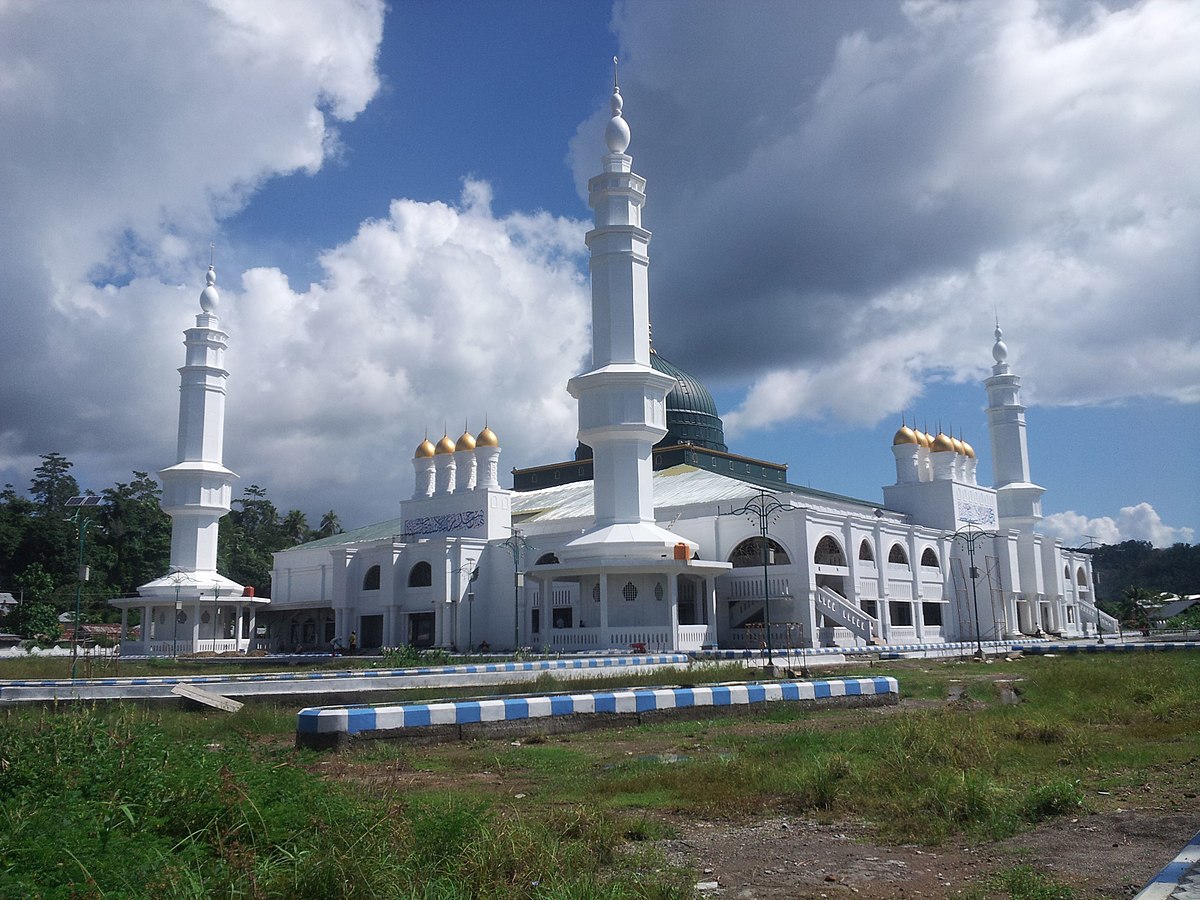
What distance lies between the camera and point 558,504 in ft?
164

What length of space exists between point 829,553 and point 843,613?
4.17m

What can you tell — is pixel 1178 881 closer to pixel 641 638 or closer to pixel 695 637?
pixel 641 638

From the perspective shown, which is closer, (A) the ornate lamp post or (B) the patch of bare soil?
(B) the patch of bare soil

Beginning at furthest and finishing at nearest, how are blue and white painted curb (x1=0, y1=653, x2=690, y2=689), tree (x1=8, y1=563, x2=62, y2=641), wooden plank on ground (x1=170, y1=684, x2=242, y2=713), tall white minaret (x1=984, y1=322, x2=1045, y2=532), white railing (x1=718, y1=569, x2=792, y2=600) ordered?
tall white minaret (x1=984, y1=322, x2=1045, y2=532) → tree (x1=8, y1=563, x2=62, y2=641) → white railing (x1=718, y1=569, x2=792, y2=600) → blue and white painted curb (x1=0, y1=653, x2=690, y2=689) → wooden plank on ground (x1=170, y1=684, x2=242, y2=713)

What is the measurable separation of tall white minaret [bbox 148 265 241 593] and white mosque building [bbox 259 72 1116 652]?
5416 mm

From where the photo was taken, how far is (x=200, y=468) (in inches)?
1908

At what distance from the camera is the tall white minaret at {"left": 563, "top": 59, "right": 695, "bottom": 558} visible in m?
36.8

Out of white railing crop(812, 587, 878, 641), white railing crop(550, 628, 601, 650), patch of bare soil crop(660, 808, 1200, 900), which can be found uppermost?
white railing crop(812, 587, 878, 641)

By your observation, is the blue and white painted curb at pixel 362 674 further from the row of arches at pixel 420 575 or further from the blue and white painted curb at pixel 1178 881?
the row of arches at pixel 420 575

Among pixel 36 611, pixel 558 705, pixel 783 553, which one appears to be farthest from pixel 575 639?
pixel 36 611

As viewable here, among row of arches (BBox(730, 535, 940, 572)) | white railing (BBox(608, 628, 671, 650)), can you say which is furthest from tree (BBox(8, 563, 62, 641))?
row of arches (BBox(730, 535, 940, 572))

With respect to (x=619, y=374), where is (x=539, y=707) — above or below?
below

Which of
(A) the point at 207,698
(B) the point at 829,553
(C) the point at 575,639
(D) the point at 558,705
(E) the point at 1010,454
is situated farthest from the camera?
(E) the point at 1010,454

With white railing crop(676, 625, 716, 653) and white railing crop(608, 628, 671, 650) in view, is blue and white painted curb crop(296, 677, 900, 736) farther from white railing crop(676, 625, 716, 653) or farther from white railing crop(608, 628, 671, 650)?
white railing crop(676, 625, 716, 653)
